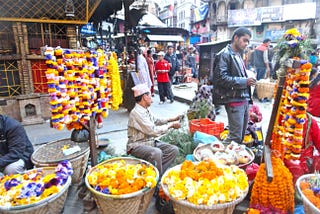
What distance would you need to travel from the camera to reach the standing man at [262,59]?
28.3 ft

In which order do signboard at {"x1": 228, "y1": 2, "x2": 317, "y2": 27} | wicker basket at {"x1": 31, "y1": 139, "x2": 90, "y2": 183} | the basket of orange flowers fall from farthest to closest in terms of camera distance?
signboard at {"x1": 228, "y1": 2, "x2": 317, "y2": 27}
wicker basket at {"x1": 31, "y1": 139, "x2": 90, "y2": 183}
the basket of orange flowers

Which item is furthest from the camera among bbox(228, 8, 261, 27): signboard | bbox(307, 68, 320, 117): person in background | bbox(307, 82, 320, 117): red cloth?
bbox(228, 8, 261, 27): signboard

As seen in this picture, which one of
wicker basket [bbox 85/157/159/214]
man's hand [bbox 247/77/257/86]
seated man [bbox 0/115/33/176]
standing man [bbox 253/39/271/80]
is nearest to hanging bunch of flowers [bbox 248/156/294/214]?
wicker basket [bbox 85/157/159/214]

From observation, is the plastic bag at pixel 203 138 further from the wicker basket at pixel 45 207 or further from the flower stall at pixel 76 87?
the wicker basket at pixel 45 207

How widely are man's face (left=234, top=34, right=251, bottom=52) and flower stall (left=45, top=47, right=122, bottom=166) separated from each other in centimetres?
174

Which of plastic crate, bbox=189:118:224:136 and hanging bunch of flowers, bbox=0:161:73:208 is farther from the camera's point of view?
plastic crate, bbox=189:118:224:136

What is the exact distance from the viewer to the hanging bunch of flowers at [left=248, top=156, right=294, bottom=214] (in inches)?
85.4

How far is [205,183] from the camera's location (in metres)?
2.08

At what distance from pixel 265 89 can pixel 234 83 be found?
533 cm

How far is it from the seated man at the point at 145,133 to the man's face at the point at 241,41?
4.35ft

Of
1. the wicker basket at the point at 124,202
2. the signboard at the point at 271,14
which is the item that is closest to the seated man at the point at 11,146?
the wicker basket at the point at 124,202

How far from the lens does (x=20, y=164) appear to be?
2865 millimetres

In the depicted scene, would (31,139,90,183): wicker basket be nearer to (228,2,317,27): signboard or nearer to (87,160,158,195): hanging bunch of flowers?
(87,160,158,195): hanging bunch of flowers

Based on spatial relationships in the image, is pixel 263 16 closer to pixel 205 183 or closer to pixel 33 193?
pixel 205 183
